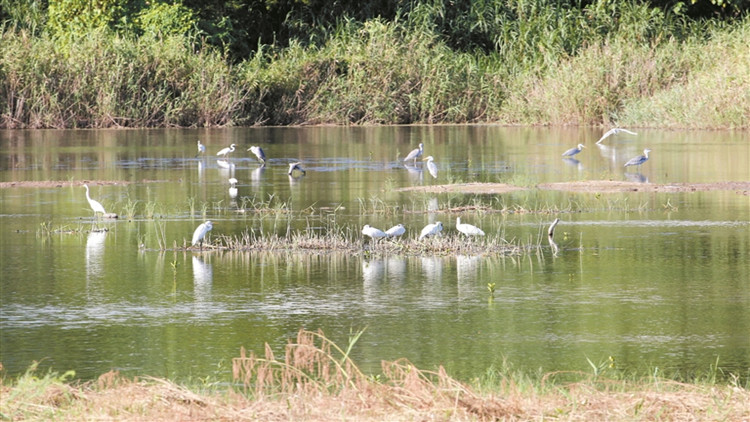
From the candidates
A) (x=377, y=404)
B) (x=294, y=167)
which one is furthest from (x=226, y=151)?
(x=377, y=404)

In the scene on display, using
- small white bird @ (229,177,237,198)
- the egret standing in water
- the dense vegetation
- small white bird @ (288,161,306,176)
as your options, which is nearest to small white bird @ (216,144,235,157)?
the egret standing in water

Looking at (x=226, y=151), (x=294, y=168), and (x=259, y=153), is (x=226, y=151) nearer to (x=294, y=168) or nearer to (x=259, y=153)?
(x=259, y=153)

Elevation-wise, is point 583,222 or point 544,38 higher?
point 544,38

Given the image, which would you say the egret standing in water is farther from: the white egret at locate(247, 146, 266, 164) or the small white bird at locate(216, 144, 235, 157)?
the white egret at locate(247, 146, 266, 164)

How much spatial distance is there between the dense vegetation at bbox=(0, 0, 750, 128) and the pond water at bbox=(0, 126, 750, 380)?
50.6 feet

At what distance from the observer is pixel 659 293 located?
10.9 metres

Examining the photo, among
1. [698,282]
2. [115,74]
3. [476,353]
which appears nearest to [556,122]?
[115,74]

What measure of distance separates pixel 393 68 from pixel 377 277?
97.7 feet

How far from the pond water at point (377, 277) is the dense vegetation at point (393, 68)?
15413 mm

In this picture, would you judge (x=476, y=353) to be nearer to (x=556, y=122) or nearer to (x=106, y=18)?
(x=556, y=122)

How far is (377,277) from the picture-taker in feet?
38.6

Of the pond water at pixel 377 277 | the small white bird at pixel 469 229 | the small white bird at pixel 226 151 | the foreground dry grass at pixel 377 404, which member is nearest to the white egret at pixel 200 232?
the pond water at pixel 377 277

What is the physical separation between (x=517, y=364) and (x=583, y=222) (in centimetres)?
734

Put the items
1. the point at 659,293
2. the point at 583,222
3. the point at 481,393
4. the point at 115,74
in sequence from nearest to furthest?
the point at 481,393, the point at 659,293, the point at 583,222, the point at 115,74
